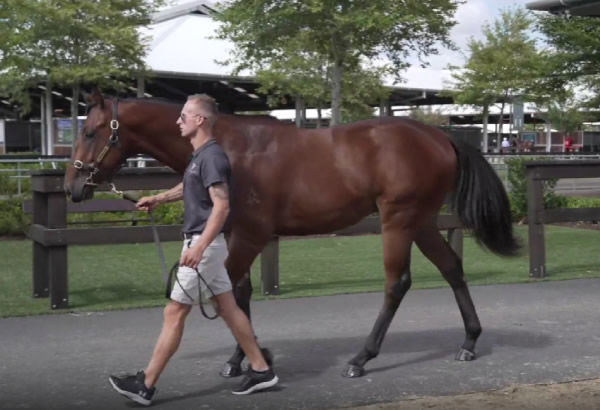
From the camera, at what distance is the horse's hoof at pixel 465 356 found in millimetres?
6305

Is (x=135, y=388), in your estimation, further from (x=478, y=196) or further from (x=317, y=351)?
(x=478, y=196)

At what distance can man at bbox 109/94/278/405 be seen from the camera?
5.03 meters

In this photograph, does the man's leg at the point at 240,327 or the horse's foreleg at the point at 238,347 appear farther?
the horse's foreleg at the point at 238,347

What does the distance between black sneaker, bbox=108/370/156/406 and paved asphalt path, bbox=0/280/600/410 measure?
0.08m

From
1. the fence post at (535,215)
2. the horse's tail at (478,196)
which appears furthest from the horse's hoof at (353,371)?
the fence post at (535,215)

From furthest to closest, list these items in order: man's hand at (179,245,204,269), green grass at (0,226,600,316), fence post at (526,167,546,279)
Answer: fence post at (526,167,546,279), green grass at (0,226,600,316), man's hand at (179,245,204,269)

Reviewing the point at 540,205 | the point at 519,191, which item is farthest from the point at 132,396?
the point at 519,191

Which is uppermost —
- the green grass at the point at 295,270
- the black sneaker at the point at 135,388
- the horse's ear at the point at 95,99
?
the horse's ear at the point at 95,99

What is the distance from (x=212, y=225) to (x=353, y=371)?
1.54 m

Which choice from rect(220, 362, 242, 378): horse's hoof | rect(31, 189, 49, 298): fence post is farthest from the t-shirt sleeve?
rect(31, 189, 49, 298): fence post

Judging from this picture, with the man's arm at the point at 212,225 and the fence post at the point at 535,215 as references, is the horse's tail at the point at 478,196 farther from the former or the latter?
the fence post at the point at 535,215

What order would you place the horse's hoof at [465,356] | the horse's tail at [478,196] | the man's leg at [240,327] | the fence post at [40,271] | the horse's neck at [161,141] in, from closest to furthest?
the man's leg at [240,327] → the horse's neck at [161,141] → the horse's hoof at [465,356] → the horse's tail at [478,196] → the fence post at [40,271]

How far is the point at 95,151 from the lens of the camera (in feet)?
19.1

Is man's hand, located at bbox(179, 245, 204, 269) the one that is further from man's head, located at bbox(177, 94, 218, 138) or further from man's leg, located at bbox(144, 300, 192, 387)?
man's head, located at bbox(177, 94, 218, 138)
